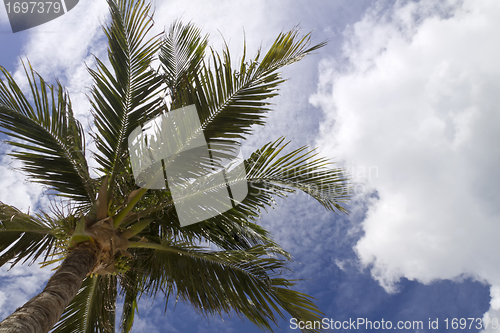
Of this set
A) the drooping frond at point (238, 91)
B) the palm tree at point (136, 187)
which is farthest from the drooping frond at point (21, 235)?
the drooping frond at point (238, 91)

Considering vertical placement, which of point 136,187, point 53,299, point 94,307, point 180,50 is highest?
point 180,50

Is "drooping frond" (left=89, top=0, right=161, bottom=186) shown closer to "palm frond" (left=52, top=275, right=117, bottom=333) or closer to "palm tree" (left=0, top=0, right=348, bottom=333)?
"palm tree" (left=0, top=0, right=348, bottom=333)

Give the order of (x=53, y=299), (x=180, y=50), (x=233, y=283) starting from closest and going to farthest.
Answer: (x=53, y=299) < (x=233, y=283) < (x=180, y=50)

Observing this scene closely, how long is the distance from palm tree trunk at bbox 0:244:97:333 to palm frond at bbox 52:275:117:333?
988 mm

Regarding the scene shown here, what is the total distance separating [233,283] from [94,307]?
189 centimetres

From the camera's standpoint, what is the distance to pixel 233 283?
149 inches

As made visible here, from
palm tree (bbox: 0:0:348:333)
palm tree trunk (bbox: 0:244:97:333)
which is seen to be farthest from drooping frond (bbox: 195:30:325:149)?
palm tree trunk (bbox: 0:244:97:333)

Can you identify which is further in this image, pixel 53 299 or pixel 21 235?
pixel 21 235

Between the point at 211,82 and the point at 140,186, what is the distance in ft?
4.86

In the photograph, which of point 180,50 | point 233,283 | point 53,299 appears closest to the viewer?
point 53,299

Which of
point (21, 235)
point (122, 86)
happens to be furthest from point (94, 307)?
point (122, 86)

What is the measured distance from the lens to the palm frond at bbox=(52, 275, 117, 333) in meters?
4.07

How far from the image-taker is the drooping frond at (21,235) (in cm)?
351

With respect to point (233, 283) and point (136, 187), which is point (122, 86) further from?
point (233, 283)
